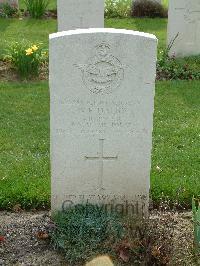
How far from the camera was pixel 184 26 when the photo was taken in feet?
31.3

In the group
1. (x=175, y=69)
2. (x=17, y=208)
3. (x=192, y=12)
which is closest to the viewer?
(x=17, y=208)

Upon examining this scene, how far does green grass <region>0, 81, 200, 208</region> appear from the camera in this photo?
209 inches

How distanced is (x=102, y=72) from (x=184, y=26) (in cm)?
543

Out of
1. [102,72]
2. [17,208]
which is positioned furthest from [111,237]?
[102,72]

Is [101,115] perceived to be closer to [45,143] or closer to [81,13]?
[45,143]

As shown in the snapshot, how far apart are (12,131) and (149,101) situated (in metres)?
2.67

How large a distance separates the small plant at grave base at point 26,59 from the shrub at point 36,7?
373 centimetres

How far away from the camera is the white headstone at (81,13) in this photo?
9320 millimetres

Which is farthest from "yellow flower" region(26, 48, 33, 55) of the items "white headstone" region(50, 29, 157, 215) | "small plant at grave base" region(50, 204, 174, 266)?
"small plant at grave base" region(50, 204, 174, 266)

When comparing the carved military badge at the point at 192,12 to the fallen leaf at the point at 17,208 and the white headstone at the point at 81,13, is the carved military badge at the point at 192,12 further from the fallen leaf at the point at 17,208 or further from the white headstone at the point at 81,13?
the fallen leaf at the point at 17,208

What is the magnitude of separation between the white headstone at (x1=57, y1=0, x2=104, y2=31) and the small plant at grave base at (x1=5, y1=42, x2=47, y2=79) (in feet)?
3.34

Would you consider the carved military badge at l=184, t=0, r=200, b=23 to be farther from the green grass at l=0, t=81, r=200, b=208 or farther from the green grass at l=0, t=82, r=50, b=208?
the green grass at l=0, t=82, r=50, b=208

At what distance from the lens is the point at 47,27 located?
11.9 metres

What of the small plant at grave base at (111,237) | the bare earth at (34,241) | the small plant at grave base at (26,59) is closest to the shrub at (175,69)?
the small plant at grave base at (26,59)
